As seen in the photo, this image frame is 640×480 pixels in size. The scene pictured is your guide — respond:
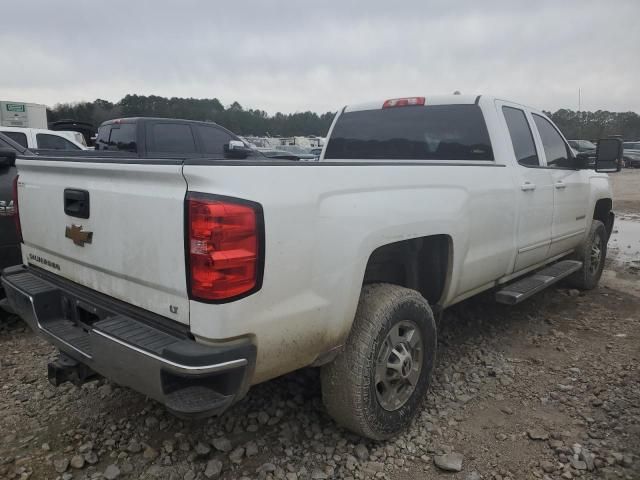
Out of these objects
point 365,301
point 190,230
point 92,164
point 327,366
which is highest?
point 92,164

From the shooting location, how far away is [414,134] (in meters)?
4.10

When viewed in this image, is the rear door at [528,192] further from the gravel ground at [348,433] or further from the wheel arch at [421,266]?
the wheel arch at [421,266]

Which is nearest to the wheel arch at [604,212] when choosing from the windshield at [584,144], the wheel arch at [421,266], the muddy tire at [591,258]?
the muddy tire at [591,258]

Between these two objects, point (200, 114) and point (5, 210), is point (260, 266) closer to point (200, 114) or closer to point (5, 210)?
point (5, 210)

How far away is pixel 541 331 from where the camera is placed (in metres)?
4.42

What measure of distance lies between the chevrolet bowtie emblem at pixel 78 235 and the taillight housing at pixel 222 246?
2.51ft

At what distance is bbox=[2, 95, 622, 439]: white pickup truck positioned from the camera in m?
1.92

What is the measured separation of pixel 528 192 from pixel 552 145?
110 cm

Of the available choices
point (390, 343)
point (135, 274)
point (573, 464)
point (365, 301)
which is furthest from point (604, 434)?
point (135, 274)

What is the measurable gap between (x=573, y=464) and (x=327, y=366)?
1339 millimetres

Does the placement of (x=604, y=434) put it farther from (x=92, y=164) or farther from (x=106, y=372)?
(x=92, y=164)

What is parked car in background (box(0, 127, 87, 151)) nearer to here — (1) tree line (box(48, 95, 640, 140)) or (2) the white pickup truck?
(2) the white pickup truck

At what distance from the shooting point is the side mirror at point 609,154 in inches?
194

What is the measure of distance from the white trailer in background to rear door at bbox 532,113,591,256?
63.7 ft
